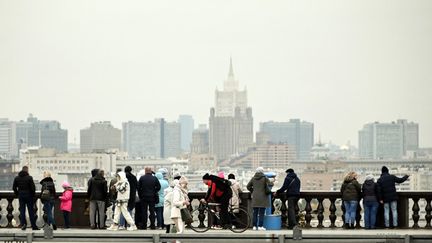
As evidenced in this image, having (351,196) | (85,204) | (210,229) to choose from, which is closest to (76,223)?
(85,204)

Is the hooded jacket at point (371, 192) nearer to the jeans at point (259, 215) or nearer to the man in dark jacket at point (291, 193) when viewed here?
the man in dark jacket at point (291, 193)

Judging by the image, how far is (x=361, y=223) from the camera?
2661 centimetres

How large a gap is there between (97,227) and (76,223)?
657 mm

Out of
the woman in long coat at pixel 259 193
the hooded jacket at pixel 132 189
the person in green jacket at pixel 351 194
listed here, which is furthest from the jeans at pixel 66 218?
the person in green jacket at pixel 351 194

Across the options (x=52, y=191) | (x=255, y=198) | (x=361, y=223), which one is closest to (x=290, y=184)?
(x=255, y=198)

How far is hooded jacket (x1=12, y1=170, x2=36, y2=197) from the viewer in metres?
24.2

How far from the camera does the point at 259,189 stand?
A: 24.2 m

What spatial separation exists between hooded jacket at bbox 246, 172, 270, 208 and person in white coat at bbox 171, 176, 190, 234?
2176 mm

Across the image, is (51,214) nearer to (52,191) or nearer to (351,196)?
(52,191)

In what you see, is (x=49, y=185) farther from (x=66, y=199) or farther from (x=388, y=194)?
(x=388, y=194)

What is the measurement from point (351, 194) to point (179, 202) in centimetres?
406

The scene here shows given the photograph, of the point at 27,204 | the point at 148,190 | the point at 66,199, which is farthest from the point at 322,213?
the point at 27,204

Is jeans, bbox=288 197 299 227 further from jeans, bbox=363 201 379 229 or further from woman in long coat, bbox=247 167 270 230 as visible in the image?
jeans, bbox=363 201 379 229

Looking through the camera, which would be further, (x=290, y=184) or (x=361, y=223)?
(x=361, y=223)
